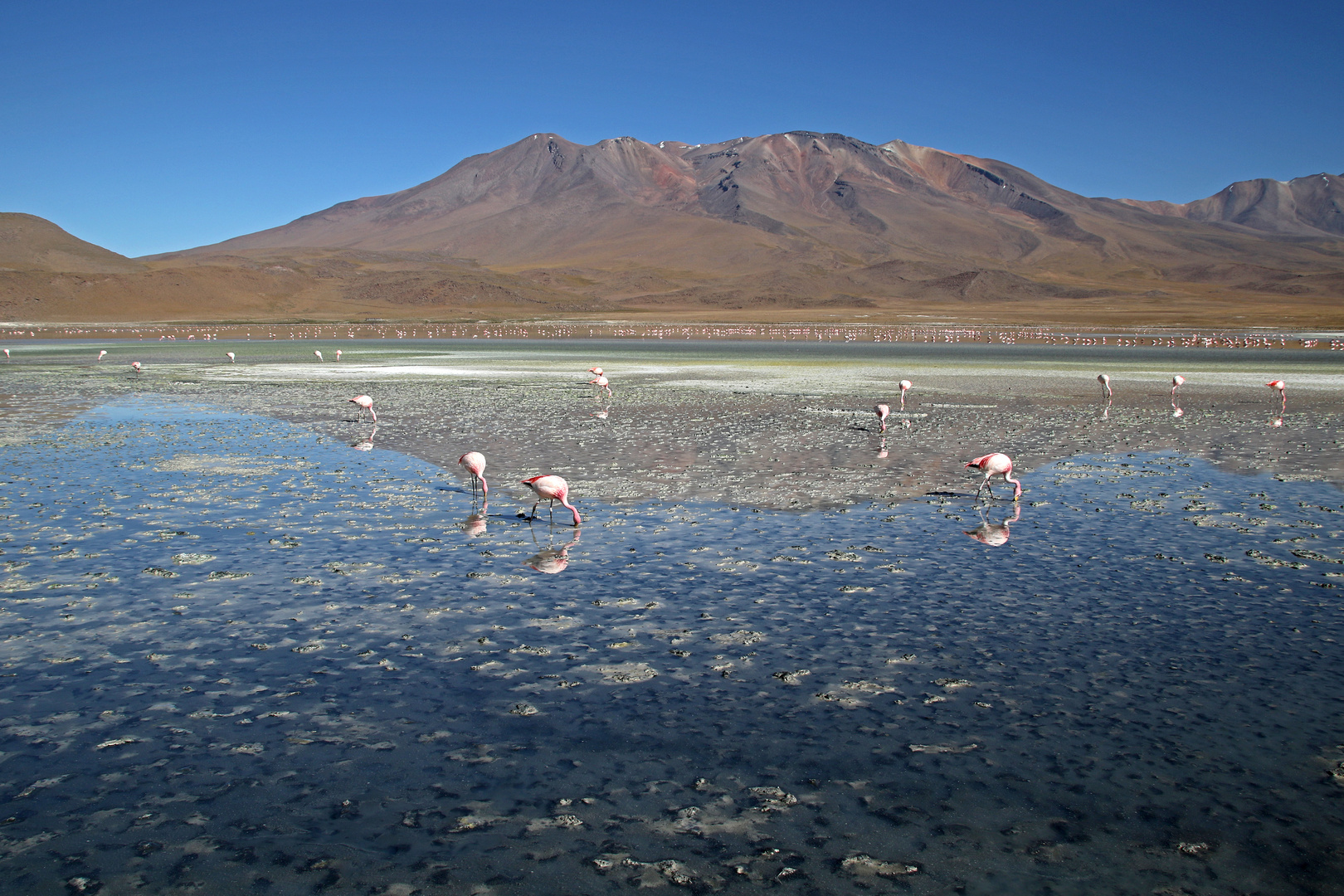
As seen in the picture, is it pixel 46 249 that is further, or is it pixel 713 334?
pixel 46 249

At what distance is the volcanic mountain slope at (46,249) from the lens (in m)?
179

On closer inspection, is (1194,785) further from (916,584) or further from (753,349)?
(753,349)

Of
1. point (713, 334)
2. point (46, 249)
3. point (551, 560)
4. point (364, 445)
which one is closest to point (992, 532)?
point (551, 560)

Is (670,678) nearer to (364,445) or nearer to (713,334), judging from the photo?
(364,445)

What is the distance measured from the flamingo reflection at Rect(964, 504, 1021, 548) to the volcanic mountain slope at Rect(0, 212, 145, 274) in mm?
194129

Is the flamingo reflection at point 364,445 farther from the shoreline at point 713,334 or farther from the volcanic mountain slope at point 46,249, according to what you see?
the volcanic mountain slope at point 46,249

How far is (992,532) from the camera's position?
11.6 m

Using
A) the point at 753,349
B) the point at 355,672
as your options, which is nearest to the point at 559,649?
the point at 355,672

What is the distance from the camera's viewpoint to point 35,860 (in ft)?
15.9

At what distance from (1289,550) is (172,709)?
36.6 ft

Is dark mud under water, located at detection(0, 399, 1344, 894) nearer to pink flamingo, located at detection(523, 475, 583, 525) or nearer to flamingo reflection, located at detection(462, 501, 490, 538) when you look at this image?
flamingo reflection, located at detection(462, 501, 490, 538)

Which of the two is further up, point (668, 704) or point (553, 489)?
point (553, 489)

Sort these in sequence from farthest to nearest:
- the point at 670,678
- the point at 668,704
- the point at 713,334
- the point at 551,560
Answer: the point at 713,334 < the point at 551,560 < the point at 670,678 < the point at 668,704

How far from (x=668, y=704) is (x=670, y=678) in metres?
0.45
